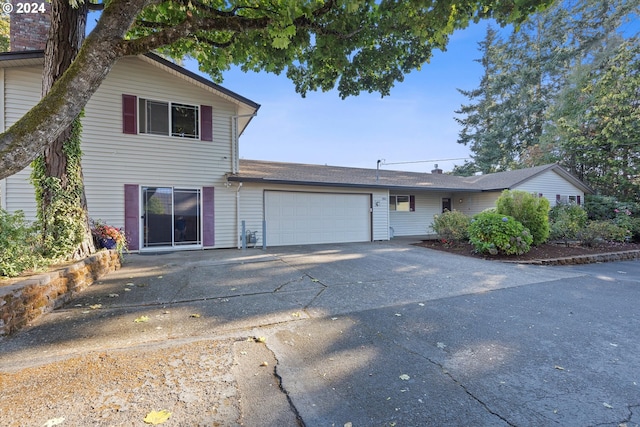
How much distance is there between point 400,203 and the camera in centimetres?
1520

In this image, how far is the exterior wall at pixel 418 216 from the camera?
49.6ft

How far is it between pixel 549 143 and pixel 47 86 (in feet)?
80.3

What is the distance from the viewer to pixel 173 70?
8797 millimetres

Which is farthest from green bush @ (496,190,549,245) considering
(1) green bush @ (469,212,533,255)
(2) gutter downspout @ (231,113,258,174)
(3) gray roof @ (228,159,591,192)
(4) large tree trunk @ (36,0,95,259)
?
(4) large tree trunk @ (36,0,95,259)

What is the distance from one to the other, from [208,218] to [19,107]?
214 inches

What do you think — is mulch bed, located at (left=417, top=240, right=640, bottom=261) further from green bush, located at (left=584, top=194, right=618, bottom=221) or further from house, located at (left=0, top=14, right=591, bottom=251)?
green bush, located at (left=584, top=194, right=618, bottom=221)

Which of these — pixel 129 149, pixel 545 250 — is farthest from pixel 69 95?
pixel 545 250

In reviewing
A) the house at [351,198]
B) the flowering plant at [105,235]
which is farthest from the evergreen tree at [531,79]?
the flowering plant at [105,235]

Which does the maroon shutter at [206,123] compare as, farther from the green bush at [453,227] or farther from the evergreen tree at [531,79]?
the evergreen tree at [531,79]

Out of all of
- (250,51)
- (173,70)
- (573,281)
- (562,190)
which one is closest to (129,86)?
(173,70)

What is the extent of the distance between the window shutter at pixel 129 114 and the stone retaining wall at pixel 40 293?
485 cm

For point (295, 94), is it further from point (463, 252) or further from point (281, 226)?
point (463, 252)

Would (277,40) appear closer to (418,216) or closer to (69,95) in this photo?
(69,95)

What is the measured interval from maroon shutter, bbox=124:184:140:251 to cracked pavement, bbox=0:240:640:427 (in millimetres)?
3239
